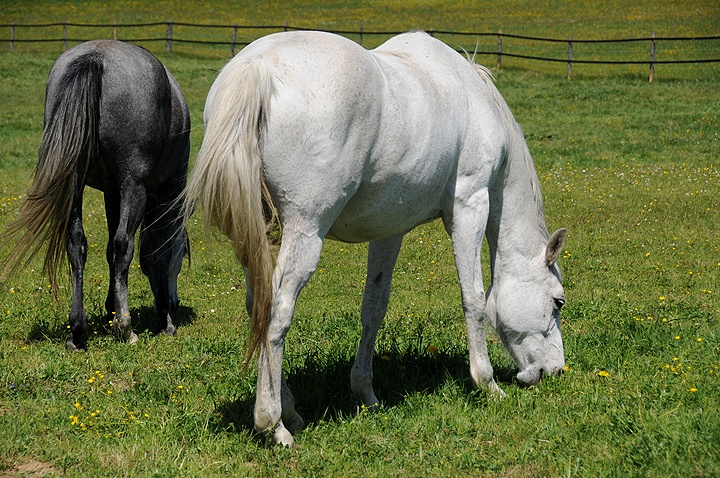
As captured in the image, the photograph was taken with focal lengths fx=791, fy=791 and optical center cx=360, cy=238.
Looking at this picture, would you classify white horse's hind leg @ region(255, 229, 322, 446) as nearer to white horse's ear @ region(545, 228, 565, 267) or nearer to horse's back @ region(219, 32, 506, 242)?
horse's back @ region(219, 32, 506, 242)

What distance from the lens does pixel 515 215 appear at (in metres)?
5.16

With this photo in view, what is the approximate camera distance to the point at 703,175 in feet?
41.6

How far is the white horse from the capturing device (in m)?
3.77

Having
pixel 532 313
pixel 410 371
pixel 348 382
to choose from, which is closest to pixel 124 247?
pixel 348 382

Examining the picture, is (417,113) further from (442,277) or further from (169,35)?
(169,35)

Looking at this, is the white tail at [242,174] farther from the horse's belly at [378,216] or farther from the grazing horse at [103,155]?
the grazing horse at [103,155]

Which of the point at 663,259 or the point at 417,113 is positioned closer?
the point at 417,113

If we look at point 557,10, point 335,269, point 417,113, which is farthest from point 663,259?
point 557,10

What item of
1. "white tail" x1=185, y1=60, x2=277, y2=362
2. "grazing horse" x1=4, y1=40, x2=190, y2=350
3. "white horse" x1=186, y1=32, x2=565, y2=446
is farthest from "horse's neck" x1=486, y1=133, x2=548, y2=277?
"grazing horse" x1=4, y1=40, x2=190, y2=350

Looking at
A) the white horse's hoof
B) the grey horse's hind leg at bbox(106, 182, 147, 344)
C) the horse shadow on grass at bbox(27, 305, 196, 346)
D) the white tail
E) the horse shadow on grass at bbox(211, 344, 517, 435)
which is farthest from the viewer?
the horse shadow on grass at bbox(27, 305, 196, 346)

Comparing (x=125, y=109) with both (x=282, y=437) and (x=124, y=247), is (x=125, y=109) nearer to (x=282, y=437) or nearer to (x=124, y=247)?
(x=124, y=247)

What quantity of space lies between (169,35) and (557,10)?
69.5ft

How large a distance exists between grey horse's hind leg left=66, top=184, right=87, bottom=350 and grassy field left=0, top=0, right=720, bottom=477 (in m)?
0.15

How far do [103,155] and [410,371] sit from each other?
2.88 metres
